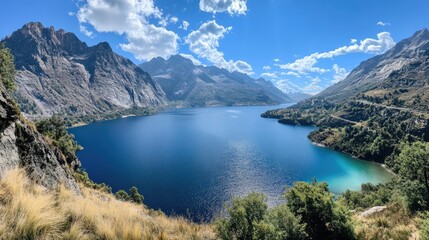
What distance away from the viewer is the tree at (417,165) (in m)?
31.5

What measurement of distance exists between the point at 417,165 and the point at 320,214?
1940 cm

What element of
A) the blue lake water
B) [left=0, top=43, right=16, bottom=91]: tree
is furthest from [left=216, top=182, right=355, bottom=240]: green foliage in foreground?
[left=0, top=43, right=16, bottom=91]: tree

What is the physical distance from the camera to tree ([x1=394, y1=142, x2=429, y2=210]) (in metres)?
31.5

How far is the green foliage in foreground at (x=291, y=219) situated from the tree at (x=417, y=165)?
17.0 meters

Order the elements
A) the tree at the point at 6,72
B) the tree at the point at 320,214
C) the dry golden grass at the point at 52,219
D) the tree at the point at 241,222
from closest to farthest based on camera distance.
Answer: the dry golden grass at the point at 52,219 < the tree at the point at 241,222 < the tree at the point at 320,214 < the tree at the point at 6,72

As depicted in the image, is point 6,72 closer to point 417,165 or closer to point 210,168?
point 417,165

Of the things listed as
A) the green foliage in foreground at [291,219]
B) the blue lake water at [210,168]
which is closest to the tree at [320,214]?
the green foliage in foreground at [291,219]

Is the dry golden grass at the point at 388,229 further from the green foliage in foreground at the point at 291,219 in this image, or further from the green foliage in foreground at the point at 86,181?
the green foliage in foreground at the point at 86,181

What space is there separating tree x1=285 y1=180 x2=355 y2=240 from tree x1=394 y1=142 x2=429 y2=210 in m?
16.9

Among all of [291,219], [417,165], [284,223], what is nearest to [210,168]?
[417,165]

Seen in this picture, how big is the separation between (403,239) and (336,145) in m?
163

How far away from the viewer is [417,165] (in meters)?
32.0

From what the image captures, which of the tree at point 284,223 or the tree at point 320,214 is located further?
the tree at point 320,214

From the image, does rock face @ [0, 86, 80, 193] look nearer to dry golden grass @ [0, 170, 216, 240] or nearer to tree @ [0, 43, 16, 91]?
dry golden grass @ [0, 170, 216, 240]
